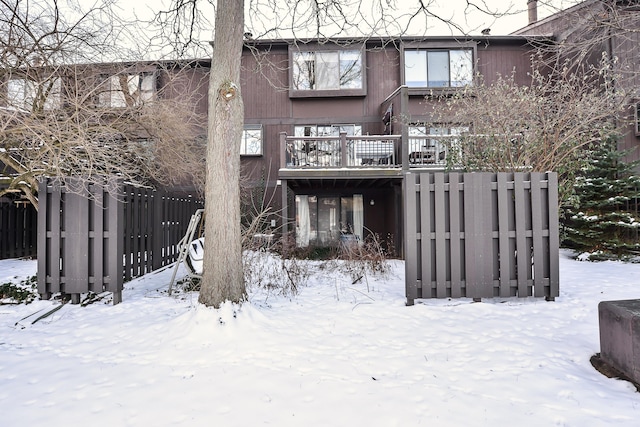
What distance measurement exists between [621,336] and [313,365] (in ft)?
8.15

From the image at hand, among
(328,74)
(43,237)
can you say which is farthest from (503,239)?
(328,74)

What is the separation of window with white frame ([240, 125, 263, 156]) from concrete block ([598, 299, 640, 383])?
12346 millimetres

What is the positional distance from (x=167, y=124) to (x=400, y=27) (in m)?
5.54

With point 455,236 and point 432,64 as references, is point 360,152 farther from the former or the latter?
point 455,236

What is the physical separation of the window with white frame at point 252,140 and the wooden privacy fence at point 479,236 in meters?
9.97

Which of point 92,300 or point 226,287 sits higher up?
point 226,287

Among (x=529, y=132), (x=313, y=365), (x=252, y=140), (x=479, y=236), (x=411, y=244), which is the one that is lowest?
(x=313, y=365)

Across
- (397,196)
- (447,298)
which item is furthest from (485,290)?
(397,196)

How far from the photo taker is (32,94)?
19.2 feet

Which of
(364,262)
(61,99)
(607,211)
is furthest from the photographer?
(607,211)

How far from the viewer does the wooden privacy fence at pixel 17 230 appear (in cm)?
1020

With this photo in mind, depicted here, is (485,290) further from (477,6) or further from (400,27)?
(400,27)

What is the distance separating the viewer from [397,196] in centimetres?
1165

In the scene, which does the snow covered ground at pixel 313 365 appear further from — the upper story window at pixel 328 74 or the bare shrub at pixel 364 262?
the upper story window at pixel 328 74
